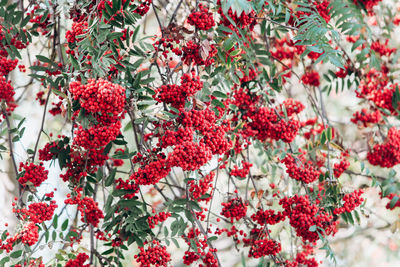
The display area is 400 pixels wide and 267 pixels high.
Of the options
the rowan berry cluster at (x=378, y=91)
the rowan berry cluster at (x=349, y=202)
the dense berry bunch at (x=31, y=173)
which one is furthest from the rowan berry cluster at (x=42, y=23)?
the rowan berry cluster at (x=378, y=91)

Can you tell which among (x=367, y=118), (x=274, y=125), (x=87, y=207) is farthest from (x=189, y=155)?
(x=367, y=118)

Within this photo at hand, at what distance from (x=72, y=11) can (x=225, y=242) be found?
330cm

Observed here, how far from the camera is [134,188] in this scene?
6.69 feet

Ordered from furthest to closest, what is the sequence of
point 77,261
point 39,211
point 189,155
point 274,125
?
point 274,125, point 77,261, point 39,211, point 189,155

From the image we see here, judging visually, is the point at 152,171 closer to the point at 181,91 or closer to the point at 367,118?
the point at 181,91

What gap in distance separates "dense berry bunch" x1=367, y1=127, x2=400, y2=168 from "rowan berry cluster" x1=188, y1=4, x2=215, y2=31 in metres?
1.51

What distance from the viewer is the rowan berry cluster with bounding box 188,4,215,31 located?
1.80m

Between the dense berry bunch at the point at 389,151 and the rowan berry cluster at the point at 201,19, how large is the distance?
1505 millimetres

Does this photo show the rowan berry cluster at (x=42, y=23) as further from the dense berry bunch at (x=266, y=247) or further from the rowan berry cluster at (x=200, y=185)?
the dense berry bunch at (x=266, y=247)

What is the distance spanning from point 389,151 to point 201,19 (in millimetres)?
1580

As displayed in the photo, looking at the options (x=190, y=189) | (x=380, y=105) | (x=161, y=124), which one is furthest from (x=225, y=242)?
(x=161, y=124)

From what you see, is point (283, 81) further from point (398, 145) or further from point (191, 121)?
point (191, 121)

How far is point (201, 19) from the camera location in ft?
5.93

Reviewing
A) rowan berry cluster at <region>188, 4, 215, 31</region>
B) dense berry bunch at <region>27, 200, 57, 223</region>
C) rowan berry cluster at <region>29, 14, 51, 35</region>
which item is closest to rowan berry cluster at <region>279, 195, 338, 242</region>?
rowan berry cluster at <region>188, 4, 215, 31</region>
